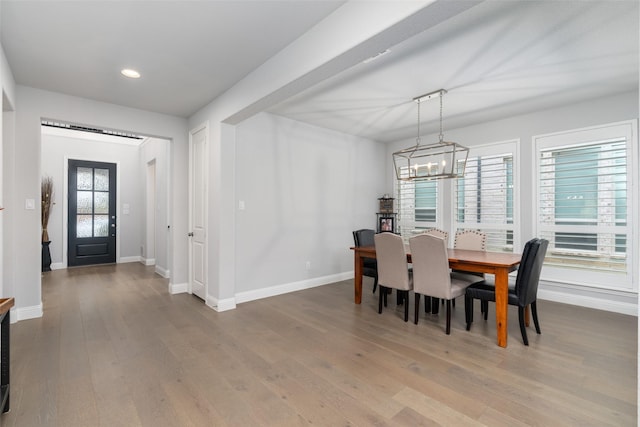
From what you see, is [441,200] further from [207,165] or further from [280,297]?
[207,165]

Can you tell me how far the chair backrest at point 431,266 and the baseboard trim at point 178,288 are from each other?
3.22 metres

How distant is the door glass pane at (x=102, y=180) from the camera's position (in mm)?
6625

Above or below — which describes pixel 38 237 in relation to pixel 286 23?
below

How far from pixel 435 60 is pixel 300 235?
2901mm

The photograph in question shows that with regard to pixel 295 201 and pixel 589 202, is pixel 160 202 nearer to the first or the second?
A: pixel 295 201

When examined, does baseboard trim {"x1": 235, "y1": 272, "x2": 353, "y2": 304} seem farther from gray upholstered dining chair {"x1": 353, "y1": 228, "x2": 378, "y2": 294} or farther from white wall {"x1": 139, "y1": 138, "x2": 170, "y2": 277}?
white wall {"x1": 139, "y1": 138, "x2": 170, "y2": 277}

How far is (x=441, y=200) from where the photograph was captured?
5.19 meters

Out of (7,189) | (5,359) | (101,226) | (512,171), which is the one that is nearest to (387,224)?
(512,171)

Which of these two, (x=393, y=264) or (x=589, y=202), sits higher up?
(x=589, y=202)

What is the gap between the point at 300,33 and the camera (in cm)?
241

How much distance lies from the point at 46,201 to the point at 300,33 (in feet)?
19.9

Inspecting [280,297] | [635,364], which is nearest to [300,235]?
[280,297]

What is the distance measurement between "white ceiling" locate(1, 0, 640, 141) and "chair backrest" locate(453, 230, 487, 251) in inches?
63.4

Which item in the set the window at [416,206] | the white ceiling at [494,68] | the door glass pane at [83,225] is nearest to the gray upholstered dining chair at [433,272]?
the white ceiling at [494,68]
